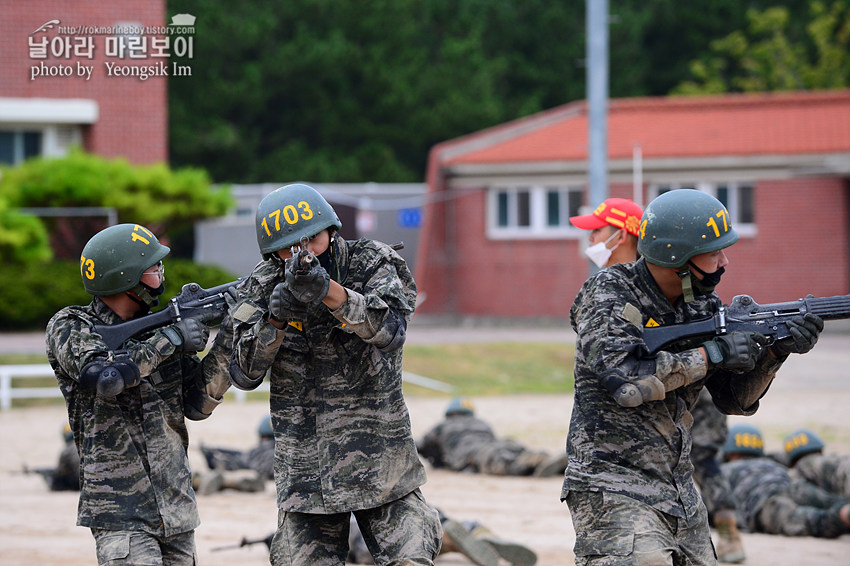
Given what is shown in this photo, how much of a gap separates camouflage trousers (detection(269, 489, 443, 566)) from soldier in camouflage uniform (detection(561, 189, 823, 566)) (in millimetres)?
642

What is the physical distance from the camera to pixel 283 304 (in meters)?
4.72

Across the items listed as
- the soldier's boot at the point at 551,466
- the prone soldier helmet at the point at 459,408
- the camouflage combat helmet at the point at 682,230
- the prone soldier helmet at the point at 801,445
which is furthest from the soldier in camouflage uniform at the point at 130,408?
the prone soldier helmet at the point at 459,408

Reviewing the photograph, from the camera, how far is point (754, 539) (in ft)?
30.1

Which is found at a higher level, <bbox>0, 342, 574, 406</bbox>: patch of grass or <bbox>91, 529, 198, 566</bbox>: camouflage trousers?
<bbox>91, 529, 198, 566</bbox>: camouflage trousers

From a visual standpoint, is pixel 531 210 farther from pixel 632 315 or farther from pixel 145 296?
pixel 632 315

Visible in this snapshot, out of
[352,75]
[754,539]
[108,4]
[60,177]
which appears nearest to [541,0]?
[352,75]

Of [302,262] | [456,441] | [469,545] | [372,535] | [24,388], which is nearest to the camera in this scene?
[302,262]

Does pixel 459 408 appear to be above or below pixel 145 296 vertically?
below

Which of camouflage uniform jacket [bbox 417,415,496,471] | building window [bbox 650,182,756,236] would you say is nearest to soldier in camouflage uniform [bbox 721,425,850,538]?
camouflage uniform jacket [bbox 417,415,496,471]

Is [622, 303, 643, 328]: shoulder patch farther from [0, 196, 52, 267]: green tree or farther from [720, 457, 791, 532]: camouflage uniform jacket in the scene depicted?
[0, 196, 52, 267]: green tree

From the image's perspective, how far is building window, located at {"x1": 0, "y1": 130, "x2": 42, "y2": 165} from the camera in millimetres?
28312

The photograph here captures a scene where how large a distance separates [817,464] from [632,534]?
5.72 m

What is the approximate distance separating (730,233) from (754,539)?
485 centimetres

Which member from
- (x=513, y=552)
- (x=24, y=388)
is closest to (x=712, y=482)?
(x=513, y=552)
